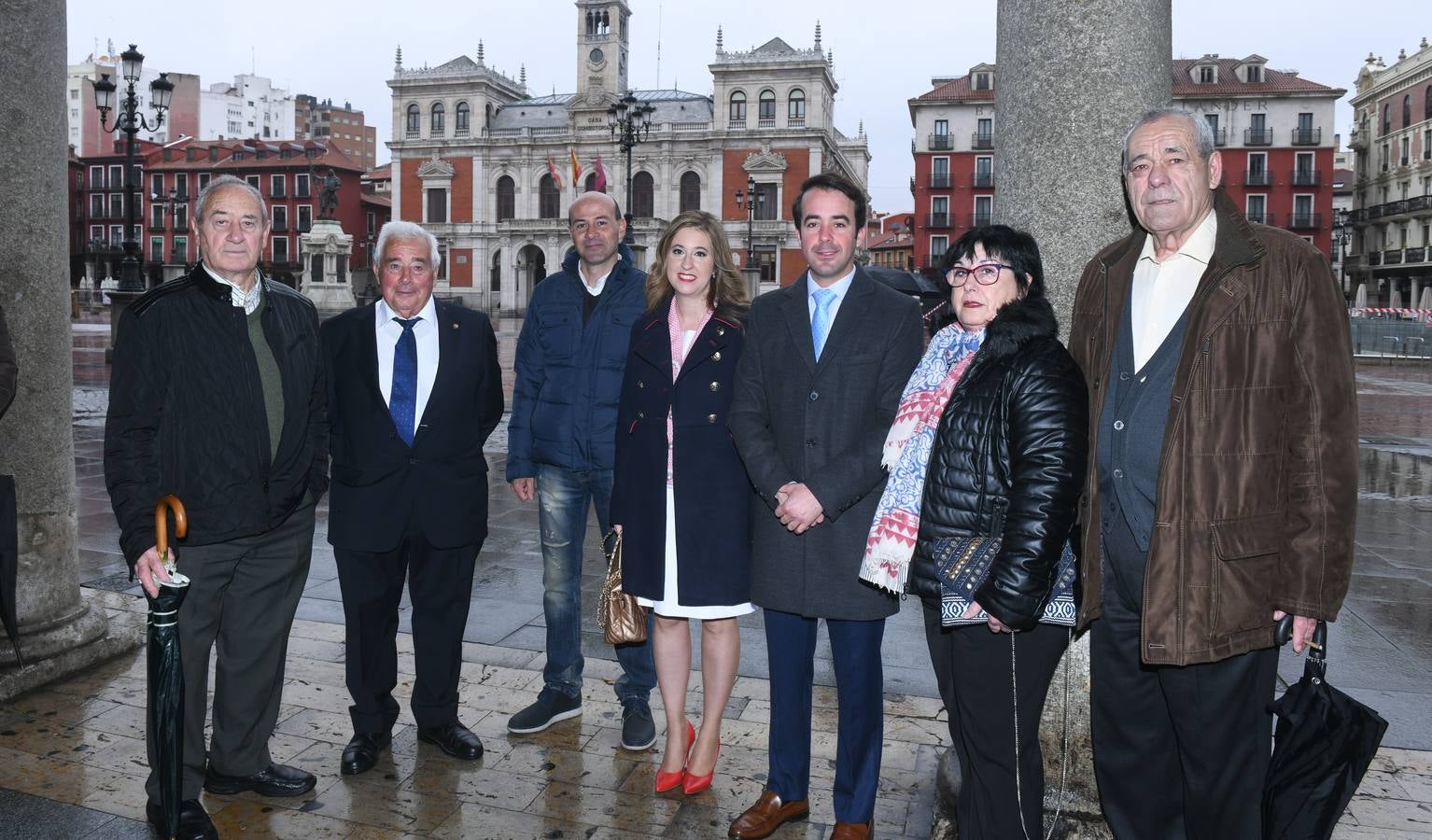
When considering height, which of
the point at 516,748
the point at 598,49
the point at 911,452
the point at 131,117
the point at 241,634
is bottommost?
the point at 516,748

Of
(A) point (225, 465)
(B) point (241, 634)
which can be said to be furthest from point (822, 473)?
(B) point (241, 634)

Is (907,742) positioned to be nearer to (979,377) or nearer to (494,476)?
(979,377)

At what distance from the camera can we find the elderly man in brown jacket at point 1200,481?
2.20m

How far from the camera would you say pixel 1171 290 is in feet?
7.86

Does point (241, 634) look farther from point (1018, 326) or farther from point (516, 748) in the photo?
point (1018, 326)

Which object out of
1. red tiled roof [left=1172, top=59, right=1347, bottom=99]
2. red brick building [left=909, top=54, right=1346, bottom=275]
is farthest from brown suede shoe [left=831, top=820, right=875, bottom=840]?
red tiled roof [left=1172, top=59, right=1347, bottom=99]

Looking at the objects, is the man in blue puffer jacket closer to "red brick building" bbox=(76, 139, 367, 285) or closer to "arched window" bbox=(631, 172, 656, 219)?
"arched window" bbox=(631, 172, 656, 219)

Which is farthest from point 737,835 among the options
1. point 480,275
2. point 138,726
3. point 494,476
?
point 480,275

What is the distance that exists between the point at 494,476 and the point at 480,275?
157 feet

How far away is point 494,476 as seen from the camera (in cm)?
877

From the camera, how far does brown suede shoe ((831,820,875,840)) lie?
9.20 feet

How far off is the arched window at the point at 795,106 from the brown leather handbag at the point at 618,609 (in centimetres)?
4860

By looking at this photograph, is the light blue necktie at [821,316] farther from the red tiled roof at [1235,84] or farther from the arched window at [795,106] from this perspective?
the arched window at [795,106]

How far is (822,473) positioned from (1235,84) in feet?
161
